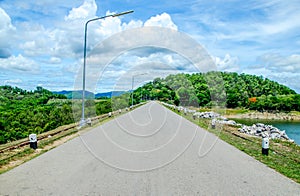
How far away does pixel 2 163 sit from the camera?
9414 mm

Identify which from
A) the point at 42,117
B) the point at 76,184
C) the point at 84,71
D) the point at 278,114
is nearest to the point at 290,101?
the point at 278,114

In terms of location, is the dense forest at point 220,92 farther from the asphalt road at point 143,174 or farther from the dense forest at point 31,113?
the asphalt road at point 143,174

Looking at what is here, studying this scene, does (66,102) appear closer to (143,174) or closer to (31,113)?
(31,113)

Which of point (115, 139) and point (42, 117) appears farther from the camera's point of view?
point (42, 117)

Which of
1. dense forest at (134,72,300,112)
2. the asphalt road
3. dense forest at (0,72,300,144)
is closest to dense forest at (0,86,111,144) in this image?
dense forest at (0,72,300,144)

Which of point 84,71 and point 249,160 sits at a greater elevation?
point 84,71

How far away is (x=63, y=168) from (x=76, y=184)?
75.4 inches

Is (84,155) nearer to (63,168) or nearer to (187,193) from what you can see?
(63,168)

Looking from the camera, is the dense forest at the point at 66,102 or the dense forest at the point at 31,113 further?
the dense forest at the point at 31,113

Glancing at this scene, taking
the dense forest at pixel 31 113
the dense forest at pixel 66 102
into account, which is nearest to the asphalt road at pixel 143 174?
the dense forest at pixel 66 102

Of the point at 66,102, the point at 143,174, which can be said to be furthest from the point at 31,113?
the point at 143,174

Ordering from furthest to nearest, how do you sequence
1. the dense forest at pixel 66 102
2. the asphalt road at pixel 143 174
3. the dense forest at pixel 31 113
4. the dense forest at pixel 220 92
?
the dense forest at pixel 31 113, the dense forest at pixel 220 92, the dense forest at pixel 66 102, the asphalt road at pixel 143 174

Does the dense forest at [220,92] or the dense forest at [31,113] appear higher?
the dense forest at [220,92]

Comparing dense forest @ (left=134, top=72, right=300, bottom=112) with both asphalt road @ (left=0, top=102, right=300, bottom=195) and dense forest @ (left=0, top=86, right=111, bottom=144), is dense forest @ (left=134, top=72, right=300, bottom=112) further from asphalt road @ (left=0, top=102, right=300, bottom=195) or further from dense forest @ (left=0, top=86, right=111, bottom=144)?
asphalt road @ (left=0, top=102, right=300, bottom=195)
